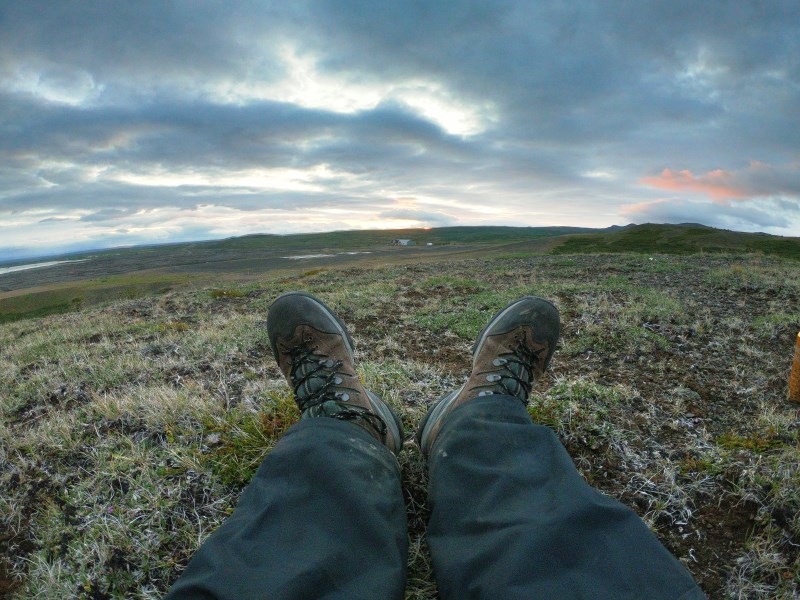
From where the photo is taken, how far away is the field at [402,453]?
2432 millimetres

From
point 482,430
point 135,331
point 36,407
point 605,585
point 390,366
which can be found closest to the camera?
point 605,585

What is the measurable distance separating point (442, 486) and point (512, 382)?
3.81ft

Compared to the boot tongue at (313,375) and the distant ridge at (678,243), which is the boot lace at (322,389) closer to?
the boot tongue at (313,375)

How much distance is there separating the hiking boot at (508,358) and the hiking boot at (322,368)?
35 centimetres

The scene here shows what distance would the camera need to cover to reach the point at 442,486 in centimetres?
231

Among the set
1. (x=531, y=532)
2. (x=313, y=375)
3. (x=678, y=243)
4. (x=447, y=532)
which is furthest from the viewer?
(x=678, y=243)

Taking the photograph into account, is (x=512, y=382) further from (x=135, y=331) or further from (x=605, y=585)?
(x=135, y=331)

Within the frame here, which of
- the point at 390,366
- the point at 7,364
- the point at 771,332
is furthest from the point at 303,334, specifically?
the point at 771,332

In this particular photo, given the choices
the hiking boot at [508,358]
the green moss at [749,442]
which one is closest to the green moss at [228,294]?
the hiking boot at [508,358]

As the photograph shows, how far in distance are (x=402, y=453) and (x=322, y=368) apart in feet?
2.99

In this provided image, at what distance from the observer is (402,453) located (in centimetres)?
328

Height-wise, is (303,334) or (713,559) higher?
(303,334)

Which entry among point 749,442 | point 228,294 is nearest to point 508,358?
point 749,442

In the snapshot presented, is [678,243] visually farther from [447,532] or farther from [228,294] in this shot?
[447,532]
